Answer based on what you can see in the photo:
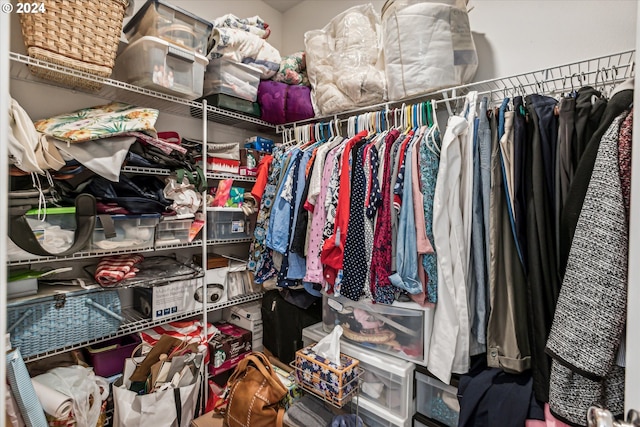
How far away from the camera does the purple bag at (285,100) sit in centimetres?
194

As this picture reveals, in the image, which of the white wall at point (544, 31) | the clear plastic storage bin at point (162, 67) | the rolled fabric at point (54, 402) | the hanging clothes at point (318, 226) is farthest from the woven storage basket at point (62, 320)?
the white wall at point (544, 31)

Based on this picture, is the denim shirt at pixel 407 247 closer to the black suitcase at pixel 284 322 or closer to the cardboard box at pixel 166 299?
the black suitcase at pixel 284 322

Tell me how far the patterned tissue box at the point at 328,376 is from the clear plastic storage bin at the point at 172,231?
850 mm

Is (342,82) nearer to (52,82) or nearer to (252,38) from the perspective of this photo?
(252,38)

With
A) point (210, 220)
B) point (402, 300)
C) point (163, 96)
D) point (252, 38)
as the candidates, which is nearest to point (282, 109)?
point (252, 38)

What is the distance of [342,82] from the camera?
5.52ft

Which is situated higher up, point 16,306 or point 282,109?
point 282,109

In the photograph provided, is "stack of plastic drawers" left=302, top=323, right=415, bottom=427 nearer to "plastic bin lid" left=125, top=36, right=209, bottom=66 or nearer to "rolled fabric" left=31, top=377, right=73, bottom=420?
"rolled fabric" left=31, top=377, right=73, bottom=420

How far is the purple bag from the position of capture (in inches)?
76.3

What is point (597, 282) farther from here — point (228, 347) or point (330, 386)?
point (228, 347)

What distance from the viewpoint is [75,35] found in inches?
48.1

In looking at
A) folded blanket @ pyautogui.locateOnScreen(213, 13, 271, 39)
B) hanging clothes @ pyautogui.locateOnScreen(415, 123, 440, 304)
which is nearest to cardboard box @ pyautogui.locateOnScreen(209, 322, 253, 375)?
hanging clothes @ pyautogui.locateOnScreen(415, 123, 440, 304)

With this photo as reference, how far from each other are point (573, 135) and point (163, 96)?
1738 millimetres

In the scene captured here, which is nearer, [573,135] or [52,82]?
[573,135]
